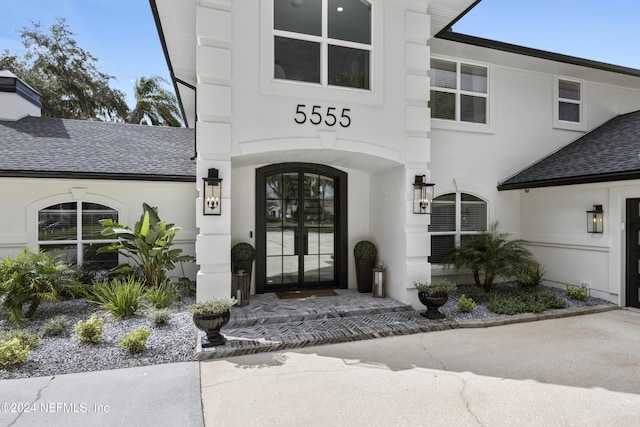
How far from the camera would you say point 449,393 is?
159 inches

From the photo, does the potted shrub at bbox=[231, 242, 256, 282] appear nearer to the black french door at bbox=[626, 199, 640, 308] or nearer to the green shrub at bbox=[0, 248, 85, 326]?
the green shrub at bbox=[0, 248, 85, 326]

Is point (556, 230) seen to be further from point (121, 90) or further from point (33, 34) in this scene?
point (33, 34)

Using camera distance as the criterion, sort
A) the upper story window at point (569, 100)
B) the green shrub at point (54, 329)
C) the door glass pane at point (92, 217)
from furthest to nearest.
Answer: the upper story window at point (569, 100) → the door glass pane at point (92, 217) → the green shrub at point (54, 329)

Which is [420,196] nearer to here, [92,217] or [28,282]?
[28,282]

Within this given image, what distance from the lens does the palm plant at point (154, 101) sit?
20.6 meters

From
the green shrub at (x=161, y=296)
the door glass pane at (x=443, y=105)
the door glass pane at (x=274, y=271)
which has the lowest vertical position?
the green shrub at (x=161, y=296)

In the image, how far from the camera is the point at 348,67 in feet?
23.3

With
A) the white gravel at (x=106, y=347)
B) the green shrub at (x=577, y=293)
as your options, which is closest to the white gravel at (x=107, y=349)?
the white gravel at (x=106, y=347)

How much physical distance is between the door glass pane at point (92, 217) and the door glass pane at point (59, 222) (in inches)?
7.3

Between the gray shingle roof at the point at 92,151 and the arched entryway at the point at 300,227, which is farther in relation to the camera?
the arched entryway at the point at 300,227

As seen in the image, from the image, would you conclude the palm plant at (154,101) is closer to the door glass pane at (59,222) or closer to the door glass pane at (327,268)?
the door glass pane at (59,222)

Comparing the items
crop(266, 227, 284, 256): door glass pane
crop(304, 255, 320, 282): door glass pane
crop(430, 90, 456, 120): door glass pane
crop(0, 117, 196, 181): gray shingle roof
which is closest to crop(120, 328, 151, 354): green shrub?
crop(266, 227, 284, 256): door glass pane

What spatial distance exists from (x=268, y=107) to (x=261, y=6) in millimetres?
1859

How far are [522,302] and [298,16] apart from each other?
7521 millimetres
